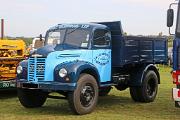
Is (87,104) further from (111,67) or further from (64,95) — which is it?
(111,67)

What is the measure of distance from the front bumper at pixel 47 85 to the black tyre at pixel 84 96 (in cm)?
17

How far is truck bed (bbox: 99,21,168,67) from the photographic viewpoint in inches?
480

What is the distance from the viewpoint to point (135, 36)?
510 inches

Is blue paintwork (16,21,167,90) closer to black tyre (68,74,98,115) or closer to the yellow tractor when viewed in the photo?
black tyre (68,74,98,115)

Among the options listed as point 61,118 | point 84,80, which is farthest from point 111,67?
point 61,118

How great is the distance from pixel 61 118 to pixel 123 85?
3.61 m

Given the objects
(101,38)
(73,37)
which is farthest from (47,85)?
(101,38)

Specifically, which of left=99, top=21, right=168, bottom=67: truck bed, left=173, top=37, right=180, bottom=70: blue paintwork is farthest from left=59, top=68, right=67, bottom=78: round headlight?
left=173, top=37, right=180, bottom=70: blue paintwork

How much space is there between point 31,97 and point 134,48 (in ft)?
10.6

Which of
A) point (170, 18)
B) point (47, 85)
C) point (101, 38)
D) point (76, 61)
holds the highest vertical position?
point (170, 18)

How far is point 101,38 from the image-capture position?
1193 cm

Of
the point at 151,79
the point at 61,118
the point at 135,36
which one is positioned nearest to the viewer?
the point at 61,118

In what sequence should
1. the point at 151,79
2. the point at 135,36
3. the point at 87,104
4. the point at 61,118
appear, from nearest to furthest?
the point at 61,118 → the point at 87,104 → the point at 135,36 → the point at 151,79

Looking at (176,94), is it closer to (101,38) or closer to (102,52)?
(102,52)
